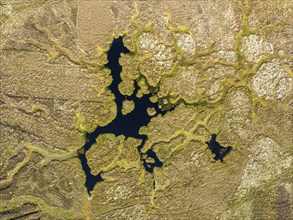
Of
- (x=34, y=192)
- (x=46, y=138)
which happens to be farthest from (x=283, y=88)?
(x=34, y=192)

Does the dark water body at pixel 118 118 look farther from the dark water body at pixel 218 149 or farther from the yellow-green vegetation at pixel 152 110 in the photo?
the dark water body at pixel 218 149

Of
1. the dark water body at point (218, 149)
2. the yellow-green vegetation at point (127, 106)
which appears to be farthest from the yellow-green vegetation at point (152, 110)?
the dark water body at point (218, 149)

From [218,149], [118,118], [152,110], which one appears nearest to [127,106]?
[118,118]

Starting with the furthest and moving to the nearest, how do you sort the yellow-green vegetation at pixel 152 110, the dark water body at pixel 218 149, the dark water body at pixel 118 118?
the dark water body at pixel 218 149 → the dark water body at pixel 118 118 → the yellow-green vegetation at pixel 152 110

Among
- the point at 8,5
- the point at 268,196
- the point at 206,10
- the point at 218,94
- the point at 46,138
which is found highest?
the point at 8,5

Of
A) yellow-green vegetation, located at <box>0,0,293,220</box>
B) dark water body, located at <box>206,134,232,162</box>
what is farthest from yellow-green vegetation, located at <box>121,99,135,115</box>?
dark water body, located at <box>206,134,232,162</box>

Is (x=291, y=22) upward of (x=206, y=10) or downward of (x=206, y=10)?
downward

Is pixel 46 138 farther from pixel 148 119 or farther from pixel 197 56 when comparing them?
pixel 197 56

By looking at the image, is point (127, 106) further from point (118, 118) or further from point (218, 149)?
point (218, 149)
